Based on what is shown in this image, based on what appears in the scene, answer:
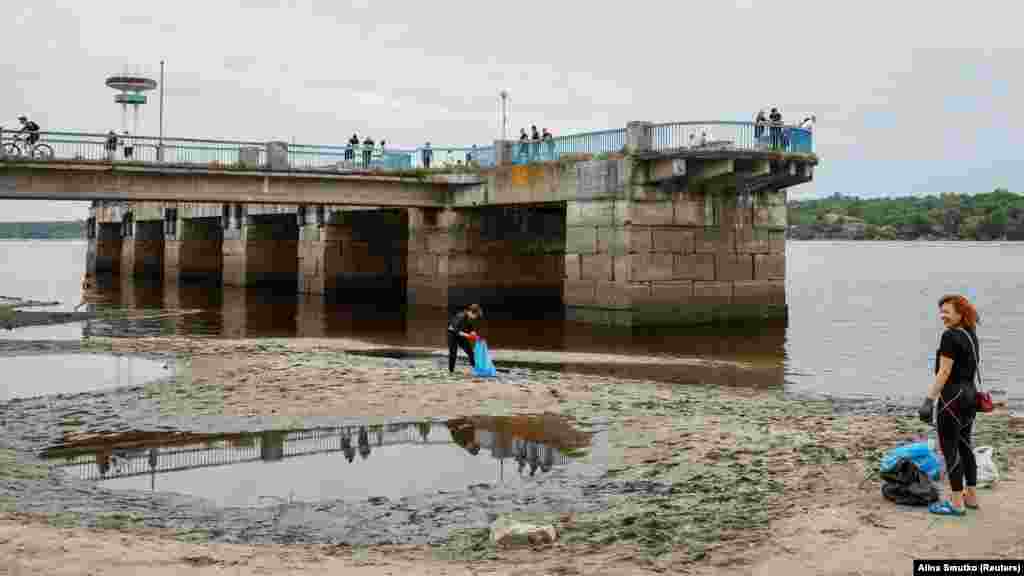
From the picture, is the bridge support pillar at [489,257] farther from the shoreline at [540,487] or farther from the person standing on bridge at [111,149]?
the shoreline at [540,487]

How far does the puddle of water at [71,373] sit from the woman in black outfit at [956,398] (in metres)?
14.4

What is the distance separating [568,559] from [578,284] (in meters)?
26.9

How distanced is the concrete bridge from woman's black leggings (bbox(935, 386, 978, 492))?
79.1ft

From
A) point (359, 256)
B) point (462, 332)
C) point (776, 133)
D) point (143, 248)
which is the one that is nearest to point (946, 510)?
point (462, 332)

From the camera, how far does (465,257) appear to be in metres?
41.7

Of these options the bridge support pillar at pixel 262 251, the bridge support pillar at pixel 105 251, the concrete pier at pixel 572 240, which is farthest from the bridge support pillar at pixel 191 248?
the bridge support pillar at pixel 105 251

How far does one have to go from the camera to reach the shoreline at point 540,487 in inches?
340

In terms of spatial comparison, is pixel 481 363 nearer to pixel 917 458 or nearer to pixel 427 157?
pixel 917 458

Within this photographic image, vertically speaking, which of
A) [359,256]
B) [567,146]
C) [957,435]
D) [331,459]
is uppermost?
[567,146]

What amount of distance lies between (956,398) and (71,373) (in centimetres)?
1751

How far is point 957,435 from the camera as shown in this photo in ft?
27.8

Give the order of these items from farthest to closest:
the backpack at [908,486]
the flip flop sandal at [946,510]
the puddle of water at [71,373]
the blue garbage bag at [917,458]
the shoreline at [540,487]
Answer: the puddle of water at [71,373] < the blue garbage bag at [917,458] < the backpack at [908,486] < the shoreline at [540,487] < the flip flop sandal at [946,510]

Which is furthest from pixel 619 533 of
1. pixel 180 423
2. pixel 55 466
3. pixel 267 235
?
pixel 267 235

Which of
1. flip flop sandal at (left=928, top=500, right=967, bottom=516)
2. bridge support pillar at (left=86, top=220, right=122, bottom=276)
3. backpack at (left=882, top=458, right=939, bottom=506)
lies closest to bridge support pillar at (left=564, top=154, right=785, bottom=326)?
backpack at (left=882, top=458, right=939, bottom=506)
